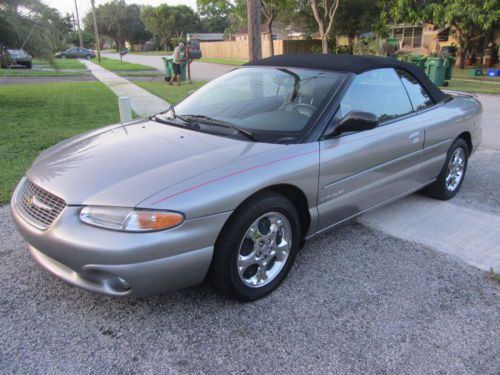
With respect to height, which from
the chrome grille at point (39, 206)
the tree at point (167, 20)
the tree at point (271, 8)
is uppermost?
the tree at point (167, 20)

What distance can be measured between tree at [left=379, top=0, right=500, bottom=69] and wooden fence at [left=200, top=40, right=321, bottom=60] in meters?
7.25

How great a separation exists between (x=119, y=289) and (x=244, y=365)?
2.63 feet

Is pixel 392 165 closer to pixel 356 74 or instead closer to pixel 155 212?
pixel 356 74

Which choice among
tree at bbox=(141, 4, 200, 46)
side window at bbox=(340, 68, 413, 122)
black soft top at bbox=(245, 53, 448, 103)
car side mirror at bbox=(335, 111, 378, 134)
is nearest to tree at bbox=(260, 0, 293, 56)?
black soft top at bbox=(245, 53, 448, 103)

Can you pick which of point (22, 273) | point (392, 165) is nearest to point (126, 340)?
point (22, 273)

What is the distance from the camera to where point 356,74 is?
11.4 feet

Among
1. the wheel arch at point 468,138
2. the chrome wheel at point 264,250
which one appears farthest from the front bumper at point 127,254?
the wheel arch at point 468,138

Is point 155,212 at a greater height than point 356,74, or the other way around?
point 356,74

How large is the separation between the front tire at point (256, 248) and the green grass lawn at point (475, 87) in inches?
552

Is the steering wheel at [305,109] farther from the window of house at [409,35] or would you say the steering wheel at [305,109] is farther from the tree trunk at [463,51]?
the window of house at [409,35]

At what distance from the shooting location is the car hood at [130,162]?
246 centimetres

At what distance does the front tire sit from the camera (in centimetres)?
258

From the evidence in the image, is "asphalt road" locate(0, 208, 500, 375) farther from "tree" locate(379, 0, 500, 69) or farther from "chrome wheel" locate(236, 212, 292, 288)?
"tree" locate(379, 0, 500, 69)

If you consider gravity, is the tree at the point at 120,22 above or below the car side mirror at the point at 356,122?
above
